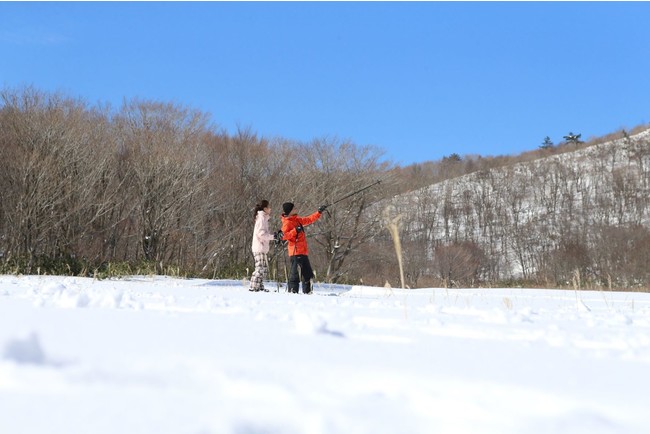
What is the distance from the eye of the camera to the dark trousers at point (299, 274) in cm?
782

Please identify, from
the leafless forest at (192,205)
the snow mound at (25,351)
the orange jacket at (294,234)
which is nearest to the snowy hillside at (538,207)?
the leafless forest at (192,205)

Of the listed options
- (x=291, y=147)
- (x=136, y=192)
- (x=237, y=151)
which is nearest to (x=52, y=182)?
(x=136, y=192)

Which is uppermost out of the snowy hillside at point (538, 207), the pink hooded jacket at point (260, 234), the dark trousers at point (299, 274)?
the snowy hillside at point (538, 207)

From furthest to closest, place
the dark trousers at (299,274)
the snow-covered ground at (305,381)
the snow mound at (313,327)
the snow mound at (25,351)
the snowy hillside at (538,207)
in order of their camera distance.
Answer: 1. the snowy hillside at (538,207)
2. the dark trousers at (299,274)
3. the snow mound at (313,327)
4. the snow mound at (25,351)
5. the snow-covered ground at (305,381)

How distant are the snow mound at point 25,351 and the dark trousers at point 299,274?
6.24m

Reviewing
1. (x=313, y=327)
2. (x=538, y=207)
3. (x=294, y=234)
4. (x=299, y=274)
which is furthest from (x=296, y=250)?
(x=538, y=207)

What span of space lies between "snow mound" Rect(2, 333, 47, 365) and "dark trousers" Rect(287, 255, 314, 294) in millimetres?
6243

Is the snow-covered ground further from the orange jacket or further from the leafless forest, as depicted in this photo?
the orange jacket

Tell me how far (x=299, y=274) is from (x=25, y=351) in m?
6.35

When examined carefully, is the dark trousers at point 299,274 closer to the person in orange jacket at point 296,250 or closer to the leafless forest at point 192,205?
the person in orange jacket at point 296,250

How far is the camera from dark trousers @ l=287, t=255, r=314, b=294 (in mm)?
7816

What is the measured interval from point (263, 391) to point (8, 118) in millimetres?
17893

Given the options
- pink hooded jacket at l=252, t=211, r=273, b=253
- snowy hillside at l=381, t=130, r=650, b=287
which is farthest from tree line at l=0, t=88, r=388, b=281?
snowy hillside at l=381, t=130, r=650, b=287

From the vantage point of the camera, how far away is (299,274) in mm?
7816
